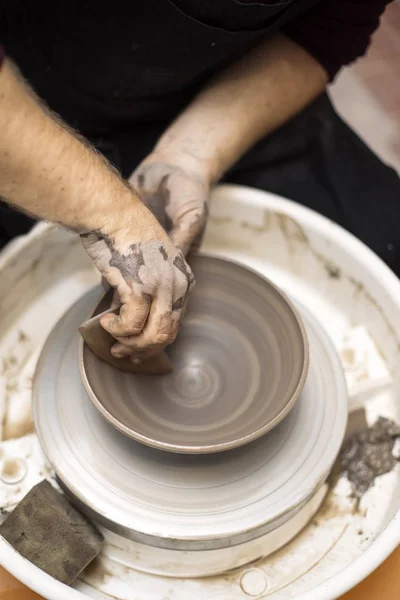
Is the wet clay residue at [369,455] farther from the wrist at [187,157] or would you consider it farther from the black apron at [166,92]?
the wrist at [187,157]

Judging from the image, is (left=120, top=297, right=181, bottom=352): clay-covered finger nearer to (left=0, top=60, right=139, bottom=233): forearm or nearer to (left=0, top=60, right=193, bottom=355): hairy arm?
(left=0, top=60, right=193, bottom=355): hairy arm

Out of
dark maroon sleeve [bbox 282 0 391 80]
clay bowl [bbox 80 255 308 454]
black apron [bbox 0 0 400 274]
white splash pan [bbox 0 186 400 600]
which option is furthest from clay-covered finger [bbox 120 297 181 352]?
dark maroon sleeve [bbox 282 0 391 80]

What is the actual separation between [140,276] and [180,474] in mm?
396

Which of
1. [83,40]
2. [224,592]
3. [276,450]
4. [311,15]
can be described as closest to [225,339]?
[276,450]

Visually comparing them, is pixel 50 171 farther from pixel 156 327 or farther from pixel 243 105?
pixel 243 105

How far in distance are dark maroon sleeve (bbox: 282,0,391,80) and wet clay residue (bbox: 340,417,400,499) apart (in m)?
0.97

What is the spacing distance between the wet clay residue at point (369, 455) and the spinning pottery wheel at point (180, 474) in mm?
143

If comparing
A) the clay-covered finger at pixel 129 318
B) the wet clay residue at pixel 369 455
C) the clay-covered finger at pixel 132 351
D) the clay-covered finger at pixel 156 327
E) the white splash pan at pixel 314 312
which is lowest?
the wet clay residue at pixel 369 455

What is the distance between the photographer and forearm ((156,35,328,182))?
1.67 metres

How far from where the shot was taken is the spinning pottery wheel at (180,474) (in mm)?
1232

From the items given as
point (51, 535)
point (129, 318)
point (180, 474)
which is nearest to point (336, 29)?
point (129, 318)

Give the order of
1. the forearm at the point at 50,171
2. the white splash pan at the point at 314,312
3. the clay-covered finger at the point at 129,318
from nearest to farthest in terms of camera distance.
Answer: the forearm at the point at 50,171 < the clay-covered finger at the point at 129,318 < the white splash pan at the point at 314,312

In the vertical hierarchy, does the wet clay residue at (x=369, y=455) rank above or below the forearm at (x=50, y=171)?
below

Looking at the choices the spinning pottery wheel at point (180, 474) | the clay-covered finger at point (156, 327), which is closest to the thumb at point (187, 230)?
the clay-covered finger at point (156, 327)
